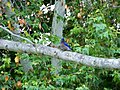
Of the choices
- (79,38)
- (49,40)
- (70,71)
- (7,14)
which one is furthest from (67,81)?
(7,14)

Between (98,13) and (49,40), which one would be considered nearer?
(49,40)

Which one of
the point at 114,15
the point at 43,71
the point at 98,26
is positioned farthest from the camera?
the point at 114,15

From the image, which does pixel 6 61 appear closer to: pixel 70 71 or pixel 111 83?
pixel 70 71

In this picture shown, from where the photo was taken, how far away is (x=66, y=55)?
1.45 metres

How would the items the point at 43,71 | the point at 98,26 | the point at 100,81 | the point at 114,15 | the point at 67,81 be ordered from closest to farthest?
the point at 98,26 → the point at 67,81 → the point at 43,71 → the point at 100,81 → the point at 114,15

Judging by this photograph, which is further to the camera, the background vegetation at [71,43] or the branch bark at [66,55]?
the background vegetation at [71,43]

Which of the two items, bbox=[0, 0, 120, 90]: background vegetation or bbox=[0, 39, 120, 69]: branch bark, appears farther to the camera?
bbox=[0, 0, 120, 90]: background vegetation

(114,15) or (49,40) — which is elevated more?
(114,15)

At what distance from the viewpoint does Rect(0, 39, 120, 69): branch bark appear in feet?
4.24

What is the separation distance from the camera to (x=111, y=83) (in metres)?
3.45

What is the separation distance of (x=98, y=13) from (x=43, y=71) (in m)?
0.79

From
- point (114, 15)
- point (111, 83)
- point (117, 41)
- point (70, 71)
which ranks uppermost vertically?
point (114, 15)

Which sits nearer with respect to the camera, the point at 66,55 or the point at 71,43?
the point at 66,55

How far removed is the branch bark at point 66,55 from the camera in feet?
4.24
